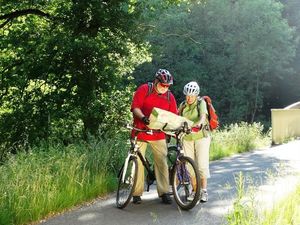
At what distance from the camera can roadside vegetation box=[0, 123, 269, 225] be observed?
7.07 metres

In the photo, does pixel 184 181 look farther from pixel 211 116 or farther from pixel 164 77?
pixel 164 77

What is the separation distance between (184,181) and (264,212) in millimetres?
2466

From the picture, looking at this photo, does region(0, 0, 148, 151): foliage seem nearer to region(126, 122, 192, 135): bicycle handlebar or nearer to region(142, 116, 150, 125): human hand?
region(126, 122, 192, 135): bicycle handlebar

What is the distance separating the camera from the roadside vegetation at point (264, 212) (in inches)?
185

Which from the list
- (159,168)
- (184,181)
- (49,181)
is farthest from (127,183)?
(49,181)

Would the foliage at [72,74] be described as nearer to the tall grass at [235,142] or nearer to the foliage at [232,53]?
the tall grass at [235,142]

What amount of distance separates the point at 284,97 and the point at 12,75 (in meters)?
44.5

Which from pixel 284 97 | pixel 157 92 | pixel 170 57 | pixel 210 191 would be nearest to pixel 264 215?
pixel 157 92

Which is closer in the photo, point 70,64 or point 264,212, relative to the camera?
point 264,212

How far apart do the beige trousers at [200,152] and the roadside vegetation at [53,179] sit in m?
1.78

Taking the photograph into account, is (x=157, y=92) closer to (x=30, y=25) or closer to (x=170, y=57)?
(x=30, y=25)

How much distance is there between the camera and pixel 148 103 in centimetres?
796

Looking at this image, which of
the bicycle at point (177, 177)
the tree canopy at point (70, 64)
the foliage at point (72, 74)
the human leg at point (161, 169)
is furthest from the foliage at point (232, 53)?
the bicycle at point (177, 177)

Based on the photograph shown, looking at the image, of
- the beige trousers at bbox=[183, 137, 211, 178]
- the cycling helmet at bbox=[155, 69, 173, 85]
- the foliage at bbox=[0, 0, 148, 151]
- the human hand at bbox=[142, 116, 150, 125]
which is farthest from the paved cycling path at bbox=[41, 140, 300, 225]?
the foliage at bbox=[0, 0, 148, 151]
